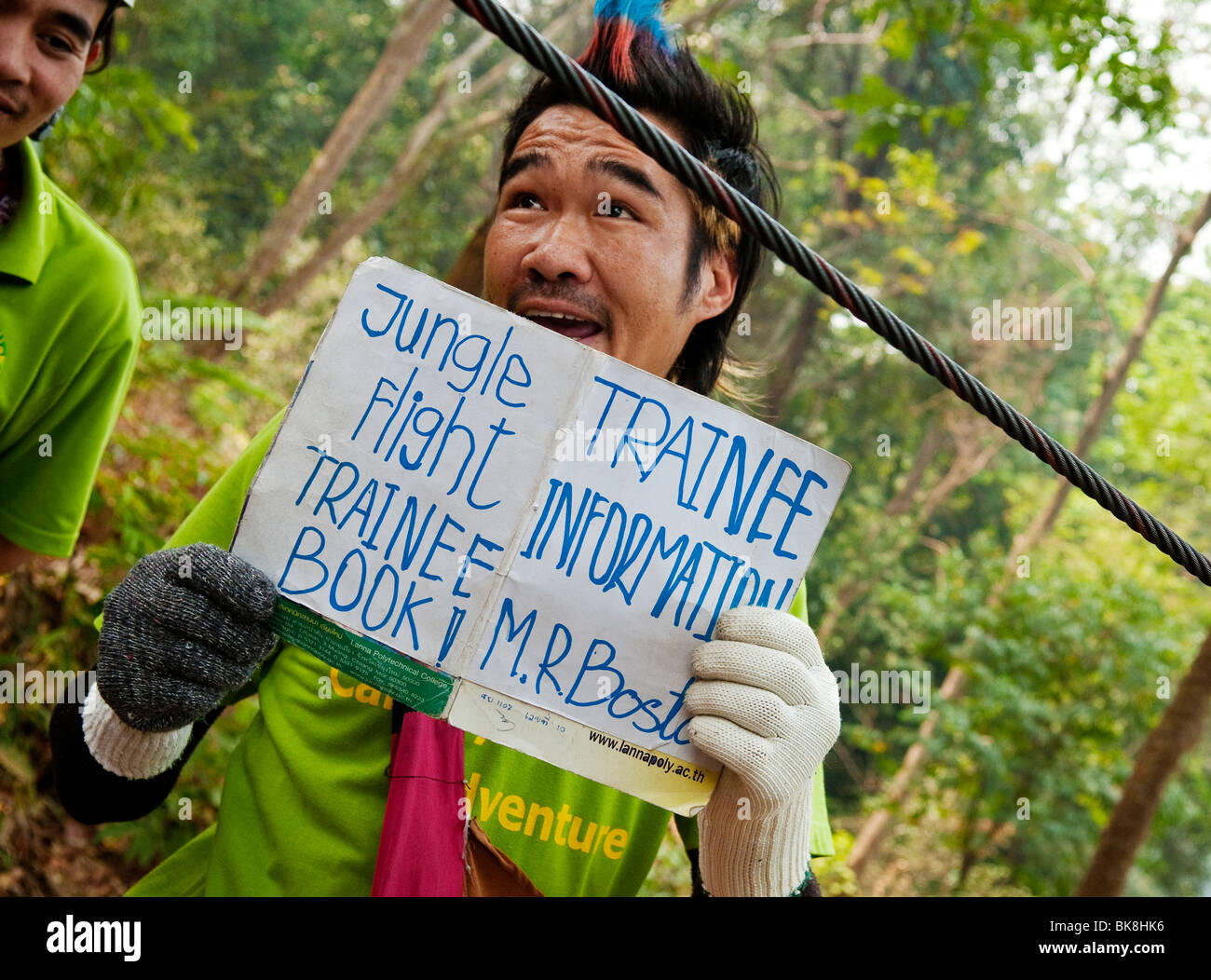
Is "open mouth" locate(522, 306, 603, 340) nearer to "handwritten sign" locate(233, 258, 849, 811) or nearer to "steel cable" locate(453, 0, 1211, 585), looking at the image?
"handwritten sign" locate(233, 258, 849, 811)

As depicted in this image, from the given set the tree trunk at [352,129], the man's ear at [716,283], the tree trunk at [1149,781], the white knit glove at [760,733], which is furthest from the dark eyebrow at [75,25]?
the tree trunk at [352,129]

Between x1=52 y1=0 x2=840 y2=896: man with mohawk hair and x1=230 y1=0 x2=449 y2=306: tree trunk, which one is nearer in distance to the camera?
x1=52 y1=0 x2=840 y2=896: man with mohawk hair

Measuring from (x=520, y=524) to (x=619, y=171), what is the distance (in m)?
0.72

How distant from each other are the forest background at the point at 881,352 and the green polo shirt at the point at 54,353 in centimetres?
115

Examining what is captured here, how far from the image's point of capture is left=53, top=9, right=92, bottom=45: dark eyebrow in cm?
188

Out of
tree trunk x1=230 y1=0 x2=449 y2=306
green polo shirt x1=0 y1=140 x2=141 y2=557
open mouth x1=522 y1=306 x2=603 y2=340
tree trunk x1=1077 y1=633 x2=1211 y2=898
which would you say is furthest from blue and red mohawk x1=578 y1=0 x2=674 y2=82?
tree trunk x1=230 y1=0 x2=449 y2=306

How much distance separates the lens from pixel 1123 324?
2027 centimetres

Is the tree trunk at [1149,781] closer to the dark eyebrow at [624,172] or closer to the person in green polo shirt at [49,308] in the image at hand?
the dark eyebrow at [624,172]

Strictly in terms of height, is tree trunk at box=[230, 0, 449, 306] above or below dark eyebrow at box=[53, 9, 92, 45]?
above

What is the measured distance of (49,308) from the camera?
2084 millimetres

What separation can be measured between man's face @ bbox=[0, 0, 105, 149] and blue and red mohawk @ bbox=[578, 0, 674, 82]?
975mm

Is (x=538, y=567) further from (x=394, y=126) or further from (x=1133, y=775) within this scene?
(x=394, y=126)

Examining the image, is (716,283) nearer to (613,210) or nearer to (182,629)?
(613,210)
